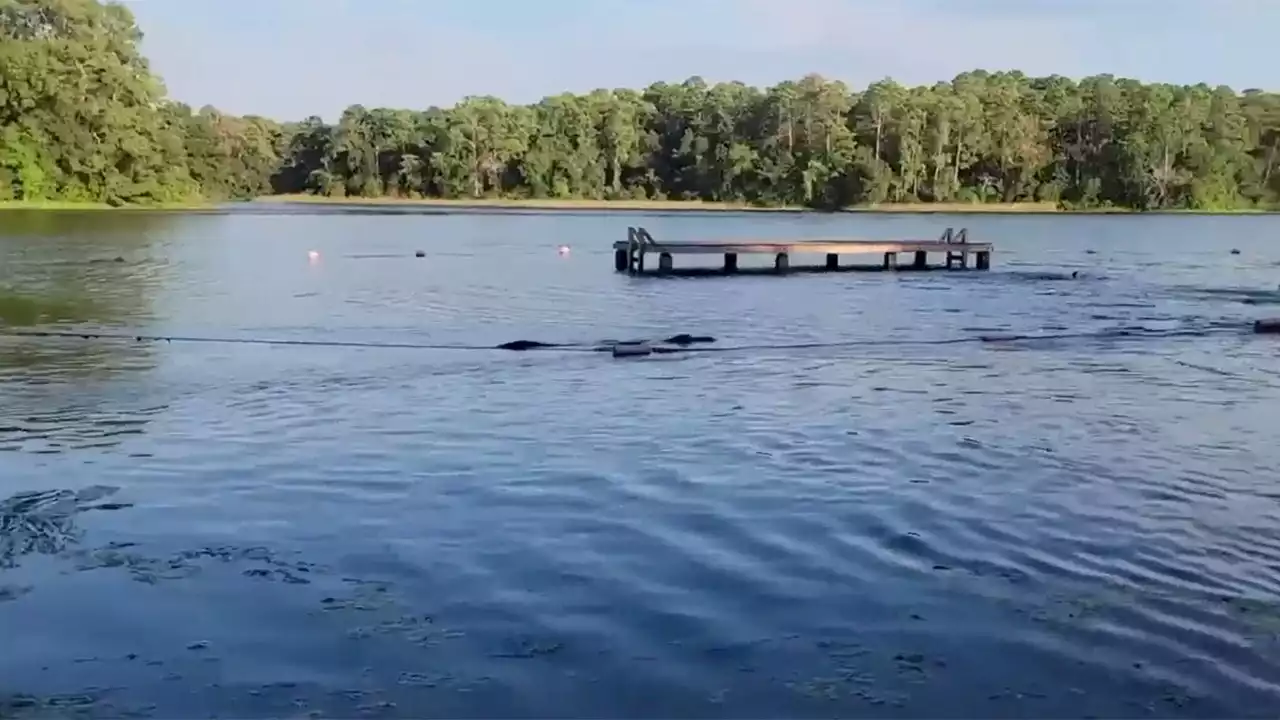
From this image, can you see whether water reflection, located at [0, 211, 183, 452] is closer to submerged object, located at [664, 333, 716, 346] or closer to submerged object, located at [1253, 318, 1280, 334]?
submerged object, located at [664, 333, 716, 346]

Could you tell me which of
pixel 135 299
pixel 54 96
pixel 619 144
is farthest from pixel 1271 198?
pixel 135 299

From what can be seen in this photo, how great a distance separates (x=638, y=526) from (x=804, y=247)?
3709 centimetres

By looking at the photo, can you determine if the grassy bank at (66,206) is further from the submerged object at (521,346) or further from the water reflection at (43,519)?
the water reflection at (43,519)

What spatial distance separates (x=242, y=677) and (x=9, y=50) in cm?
9142

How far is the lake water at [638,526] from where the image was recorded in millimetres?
7953

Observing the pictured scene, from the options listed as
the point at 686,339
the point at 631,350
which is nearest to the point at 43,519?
the point at 631,350

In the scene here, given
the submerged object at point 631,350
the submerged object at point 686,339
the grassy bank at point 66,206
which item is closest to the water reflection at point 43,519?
the submerged object at point 631,350

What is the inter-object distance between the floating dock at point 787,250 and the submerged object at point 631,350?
2105 cm

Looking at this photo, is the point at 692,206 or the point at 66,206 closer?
the point at 66,206

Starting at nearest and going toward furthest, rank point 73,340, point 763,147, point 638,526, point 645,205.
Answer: point 638,526 → point 73,340 → point 763,147 → point 645,205

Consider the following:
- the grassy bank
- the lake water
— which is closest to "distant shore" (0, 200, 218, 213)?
the grassy bank

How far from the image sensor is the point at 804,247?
1870 inches

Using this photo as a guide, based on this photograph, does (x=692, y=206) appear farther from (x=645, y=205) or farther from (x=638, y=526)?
(x=638, y=526)

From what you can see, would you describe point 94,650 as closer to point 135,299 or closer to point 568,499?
point 568,499
